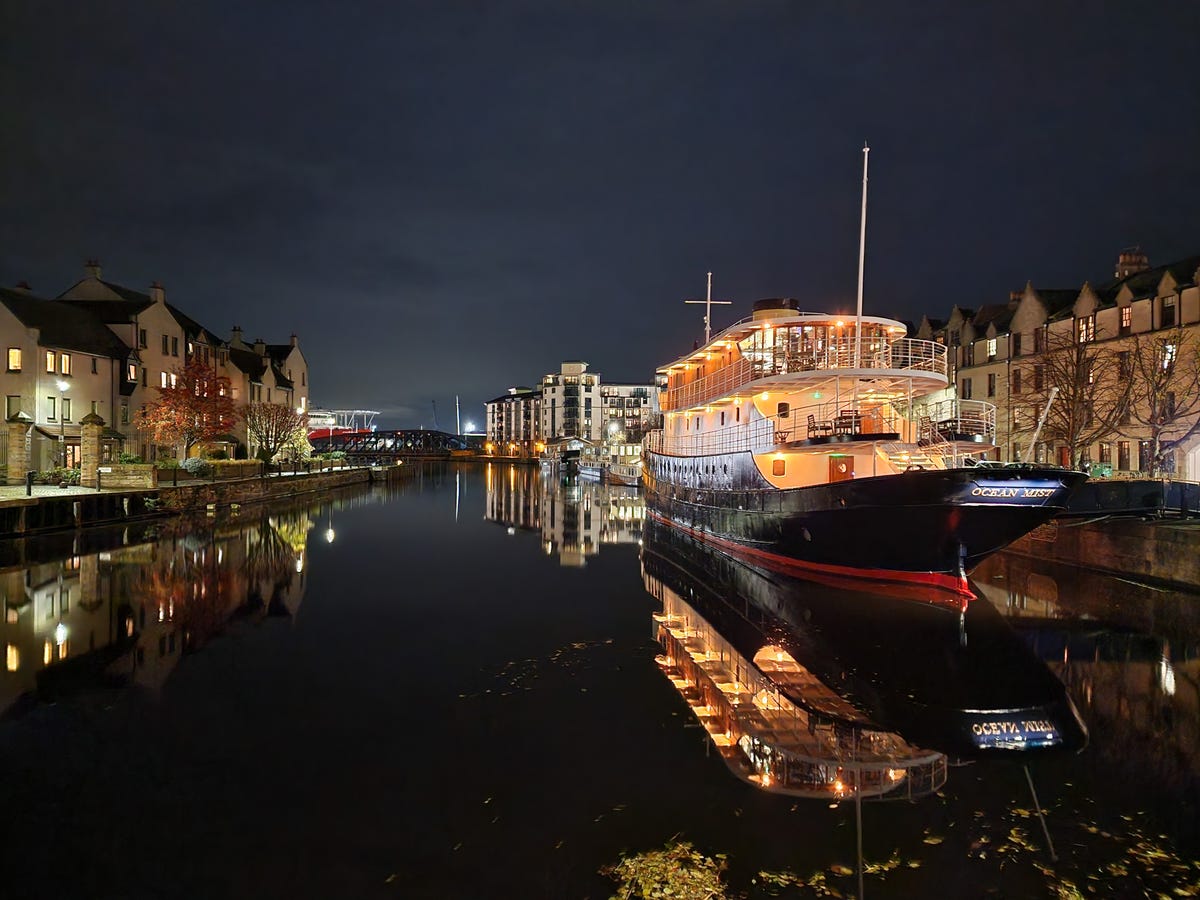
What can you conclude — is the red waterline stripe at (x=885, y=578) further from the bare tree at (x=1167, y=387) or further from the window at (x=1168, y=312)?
the window at (x=1168, y=312)

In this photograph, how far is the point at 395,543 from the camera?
3294 centimetres

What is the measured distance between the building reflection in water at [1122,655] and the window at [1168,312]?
845 inches

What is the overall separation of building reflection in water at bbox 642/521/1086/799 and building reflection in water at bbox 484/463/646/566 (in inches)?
454

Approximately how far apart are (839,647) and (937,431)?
903 centimetres

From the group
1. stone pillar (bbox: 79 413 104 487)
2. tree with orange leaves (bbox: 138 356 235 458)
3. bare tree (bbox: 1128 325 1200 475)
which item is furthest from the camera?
tree with orange leaves (bbox: 138 356 235 458)

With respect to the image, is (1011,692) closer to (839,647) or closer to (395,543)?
(839,647)

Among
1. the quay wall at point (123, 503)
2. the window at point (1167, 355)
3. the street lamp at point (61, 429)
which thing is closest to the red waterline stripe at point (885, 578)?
the window at point (1167, 355)

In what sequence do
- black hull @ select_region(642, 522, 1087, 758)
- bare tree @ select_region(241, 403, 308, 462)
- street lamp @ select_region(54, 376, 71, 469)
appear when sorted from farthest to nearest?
bare tree @ select_region(241, 403, 308, 462), street lamp @ select_region(54, 376, 71, 469), black hull @ select_region(642, 522, 1087, 758)

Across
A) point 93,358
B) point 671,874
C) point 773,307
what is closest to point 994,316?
point 773,307

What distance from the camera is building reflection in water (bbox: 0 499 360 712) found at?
13.1m

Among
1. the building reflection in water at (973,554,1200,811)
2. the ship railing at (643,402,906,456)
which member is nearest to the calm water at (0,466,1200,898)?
the building reflection in water at (973,554,1200,811)

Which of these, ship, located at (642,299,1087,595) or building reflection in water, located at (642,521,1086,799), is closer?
building reflection in water, located at (642,521,1086,799)

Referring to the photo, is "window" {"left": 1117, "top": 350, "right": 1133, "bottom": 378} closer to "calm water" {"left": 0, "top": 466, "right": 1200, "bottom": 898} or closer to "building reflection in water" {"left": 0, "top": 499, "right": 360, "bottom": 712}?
"calm water" {"left": 0, "top": 466, "right": 1200, "bottom": 898}

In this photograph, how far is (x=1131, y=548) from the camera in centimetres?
2236
